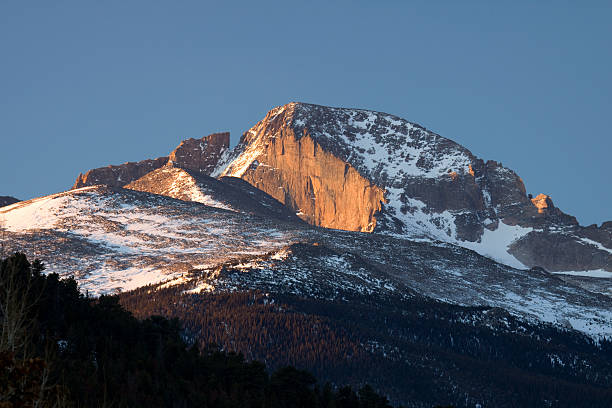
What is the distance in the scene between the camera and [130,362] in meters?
92.6

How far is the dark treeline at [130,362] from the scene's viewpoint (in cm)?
7719

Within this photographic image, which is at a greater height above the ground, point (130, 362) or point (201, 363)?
point (130, 362)

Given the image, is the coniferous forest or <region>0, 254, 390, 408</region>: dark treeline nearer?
the coniferous forest

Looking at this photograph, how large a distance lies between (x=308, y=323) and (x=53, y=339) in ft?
393

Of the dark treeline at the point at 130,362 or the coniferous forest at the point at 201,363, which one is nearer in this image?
the coniferous forest at the point at 201,363

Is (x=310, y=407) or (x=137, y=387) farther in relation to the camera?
(x=310, y=407)

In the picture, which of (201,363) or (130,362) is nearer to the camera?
(130,362)

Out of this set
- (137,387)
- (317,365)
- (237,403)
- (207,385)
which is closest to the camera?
(137,387)

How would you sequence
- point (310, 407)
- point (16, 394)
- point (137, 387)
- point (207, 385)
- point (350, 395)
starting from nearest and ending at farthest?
point (16, 394)
point (137, 387)
point (207, 385)
point (310, 407)
point (350, 395)

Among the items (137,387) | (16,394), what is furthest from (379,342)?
(16,394)

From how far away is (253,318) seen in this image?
198 meters

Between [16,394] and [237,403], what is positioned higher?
[16,394]

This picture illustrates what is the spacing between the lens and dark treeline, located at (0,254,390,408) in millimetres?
77188

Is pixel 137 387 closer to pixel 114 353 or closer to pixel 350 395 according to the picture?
pixel 114 353
